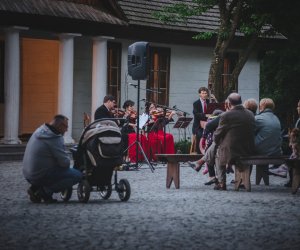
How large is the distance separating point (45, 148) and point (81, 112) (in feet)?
46.7

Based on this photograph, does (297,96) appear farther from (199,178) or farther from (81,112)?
(199,178)

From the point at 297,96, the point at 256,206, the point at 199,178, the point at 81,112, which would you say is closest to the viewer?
the point at 256,206

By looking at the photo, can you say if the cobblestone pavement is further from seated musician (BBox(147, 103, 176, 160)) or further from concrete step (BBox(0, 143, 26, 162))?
concrete step (BBox(0, 143, 26, 162))

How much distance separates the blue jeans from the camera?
1308 centimetres

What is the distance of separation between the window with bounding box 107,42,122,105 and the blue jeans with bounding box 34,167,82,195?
49.3 ft

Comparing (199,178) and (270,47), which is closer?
(199,178)

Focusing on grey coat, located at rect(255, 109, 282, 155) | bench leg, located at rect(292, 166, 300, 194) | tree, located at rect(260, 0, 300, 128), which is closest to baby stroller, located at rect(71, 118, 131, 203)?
bench leg, located at rect(292, 166, 300, 194)

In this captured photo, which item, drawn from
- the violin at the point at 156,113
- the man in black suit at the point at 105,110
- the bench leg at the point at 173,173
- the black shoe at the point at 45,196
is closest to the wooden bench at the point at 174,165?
the bench leg at the point at 173,173

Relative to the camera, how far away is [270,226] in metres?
10.5

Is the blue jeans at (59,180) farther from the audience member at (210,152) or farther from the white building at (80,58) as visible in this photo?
the white building at (80,58)

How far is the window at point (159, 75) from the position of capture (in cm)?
2953

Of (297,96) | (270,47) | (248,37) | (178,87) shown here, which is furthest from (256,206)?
(297,96)

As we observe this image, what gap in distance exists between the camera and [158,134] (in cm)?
2219

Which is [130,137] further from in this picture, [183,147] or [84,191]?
[84,191]
